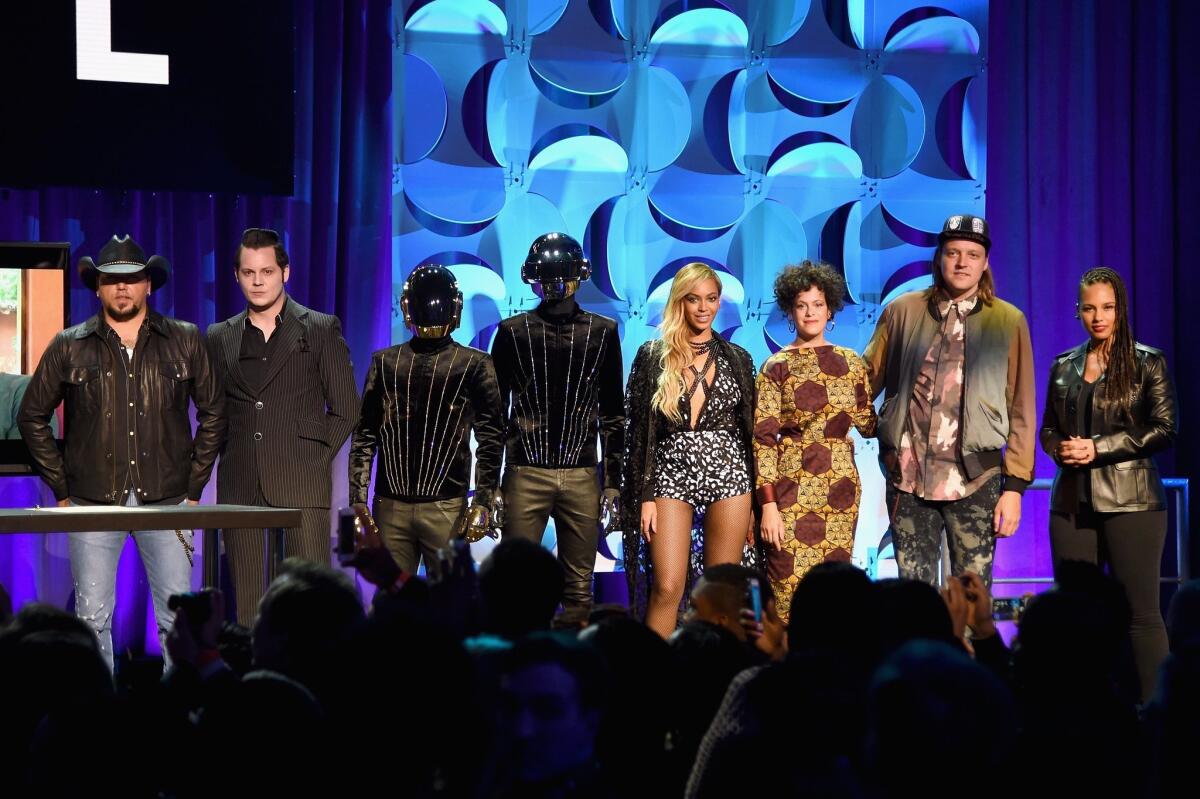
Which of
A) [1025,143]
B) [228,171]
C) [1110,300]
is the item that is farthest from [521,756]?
[1025,143]

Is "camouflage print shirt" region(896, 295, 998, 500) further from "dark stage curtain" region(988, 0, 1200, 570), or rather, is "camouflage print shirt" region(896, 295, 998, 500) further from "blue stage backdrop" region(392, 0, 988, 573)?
"dark stage curtain" region(988, 0, 1200, 570)

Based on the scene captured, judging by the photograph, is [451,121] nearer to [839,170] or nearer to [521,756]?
[839,170]

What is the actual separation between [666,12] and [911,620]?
182 inches

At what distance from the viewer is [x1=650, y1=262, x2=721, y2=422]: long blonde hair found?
5.24 m

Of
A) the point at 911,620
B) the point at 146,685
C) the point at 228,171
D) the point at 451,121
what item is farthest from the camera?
the point at 451,121

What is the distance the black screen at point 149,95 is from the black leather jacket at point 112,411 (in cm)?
92

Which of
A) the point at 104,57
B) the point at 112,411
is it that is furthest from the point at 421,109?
the point at 112,411

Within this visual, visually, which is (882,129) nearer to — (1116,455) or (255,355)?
(1116,455)

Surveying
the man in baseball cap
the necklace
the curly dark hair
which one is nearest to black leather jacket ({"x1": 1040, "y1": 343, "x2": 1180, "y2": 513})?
the man in baseball cap

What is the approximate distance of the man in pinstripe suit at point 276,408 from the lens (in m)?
5.28

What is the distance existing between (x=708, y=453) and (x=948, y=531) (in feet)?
2.99

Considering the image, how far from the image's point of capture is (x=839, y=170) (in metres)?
7.06

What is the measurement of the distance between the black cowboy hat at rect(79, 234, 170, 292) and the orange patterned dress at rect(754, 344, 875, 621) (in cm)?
235

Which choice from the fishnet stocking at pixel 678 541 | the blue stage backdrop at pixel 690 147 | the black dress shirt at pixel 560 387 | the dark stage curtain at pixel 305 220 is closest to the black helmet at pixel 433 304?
the black dress shirt at pixel 560 387
